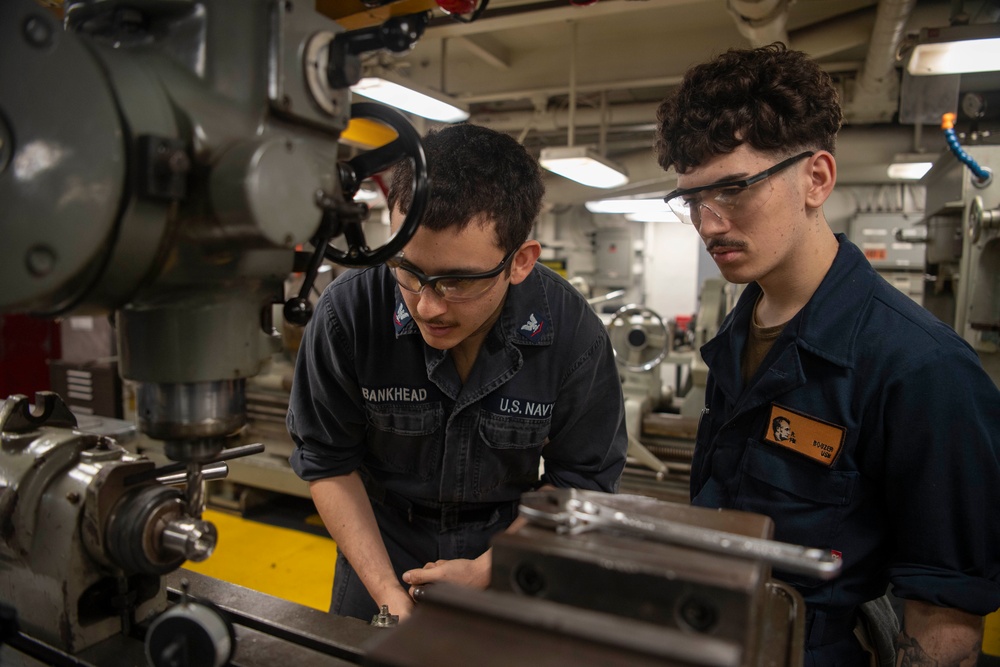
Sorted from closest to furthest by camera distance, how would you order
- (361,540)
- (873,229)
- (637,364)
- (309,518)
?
1. (361,540)
2. (637,364)
3. (309,518)
4. (873,229)

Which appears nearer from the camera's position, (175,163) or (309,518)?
(175,163)

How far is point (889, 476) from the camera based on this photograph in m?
0.92

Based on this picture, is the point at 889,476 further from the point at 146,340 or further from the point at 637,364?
the point at 637,364

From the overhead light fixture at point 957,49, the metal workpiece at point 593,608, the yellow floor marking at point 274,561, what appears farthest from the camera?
the yellow floor marking at point 274,561

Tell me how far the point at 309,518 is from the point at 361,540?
247cm

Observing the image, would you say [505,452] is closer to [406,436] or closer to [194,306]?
[406,436]

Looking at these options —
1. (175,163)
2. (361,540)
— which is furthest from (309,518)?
(175,163)

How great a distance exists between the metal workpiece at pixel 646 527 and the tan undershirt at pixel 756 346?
0.62 m

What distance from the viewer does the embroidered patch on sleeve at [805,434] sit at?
0.96 m

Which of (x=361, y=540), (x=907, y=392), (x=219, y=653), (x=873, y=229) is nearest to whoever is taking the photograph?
(x=219, y=653)

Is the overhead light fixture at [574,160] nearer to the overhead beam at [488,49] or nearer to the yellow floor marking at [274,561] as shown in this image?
the overhead beam at [488,49]

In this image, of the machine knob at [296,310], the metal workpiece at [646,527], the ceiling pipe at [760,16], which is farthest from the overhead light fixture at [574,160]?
the metal workpiece at [646,527]

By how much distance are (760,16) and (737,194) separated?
1756mm

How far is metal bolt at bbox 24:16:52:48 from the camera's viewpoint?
482 millimetres
